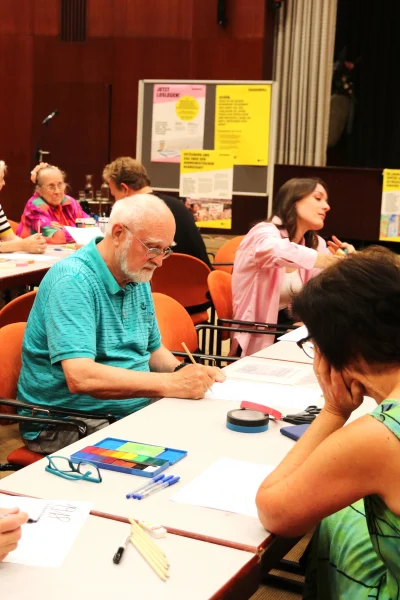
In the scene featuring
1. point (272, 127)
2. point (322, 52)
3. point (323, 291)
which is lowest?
point (323, 291)

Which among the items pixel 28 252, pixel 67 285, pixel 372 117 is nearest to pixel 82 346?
pixel 67 285

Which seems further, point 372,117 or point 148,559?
point 372,117

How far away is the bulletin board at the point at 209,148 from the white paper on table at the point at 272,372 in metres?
5.10

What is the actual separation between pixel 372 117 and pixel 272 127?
3.37 metres

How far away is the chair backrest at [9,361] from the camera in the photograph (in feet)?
9.37

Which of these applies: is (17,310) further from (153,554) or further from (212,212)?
(212,212)

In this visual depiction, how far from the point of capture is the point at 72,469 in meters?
1.91

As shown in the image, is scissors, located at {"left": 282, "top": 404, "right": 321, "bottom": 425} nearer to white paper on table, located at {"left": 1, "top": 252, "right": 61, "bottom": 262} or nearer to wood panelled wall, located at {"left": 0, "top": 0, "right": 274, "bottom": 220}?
white paper on table, located at {"left": 1, "top": 252, "right": 61, "bottom": 262}

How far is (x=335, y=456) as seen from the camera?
5.02 feet

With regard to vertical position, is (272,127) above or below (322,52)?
below

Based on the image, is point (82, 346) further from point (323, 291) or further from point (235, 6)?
point (235, 6)

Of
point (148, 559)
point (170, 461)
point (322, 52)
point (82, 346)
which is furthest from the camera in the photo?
point (322, 52)

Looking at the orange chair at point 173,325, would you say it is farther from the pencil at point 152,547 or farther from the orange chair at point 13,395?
the pencil at point 152,547

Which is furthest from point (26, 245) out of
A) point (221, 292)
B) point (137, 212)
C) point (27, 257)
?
point (137, 212)
